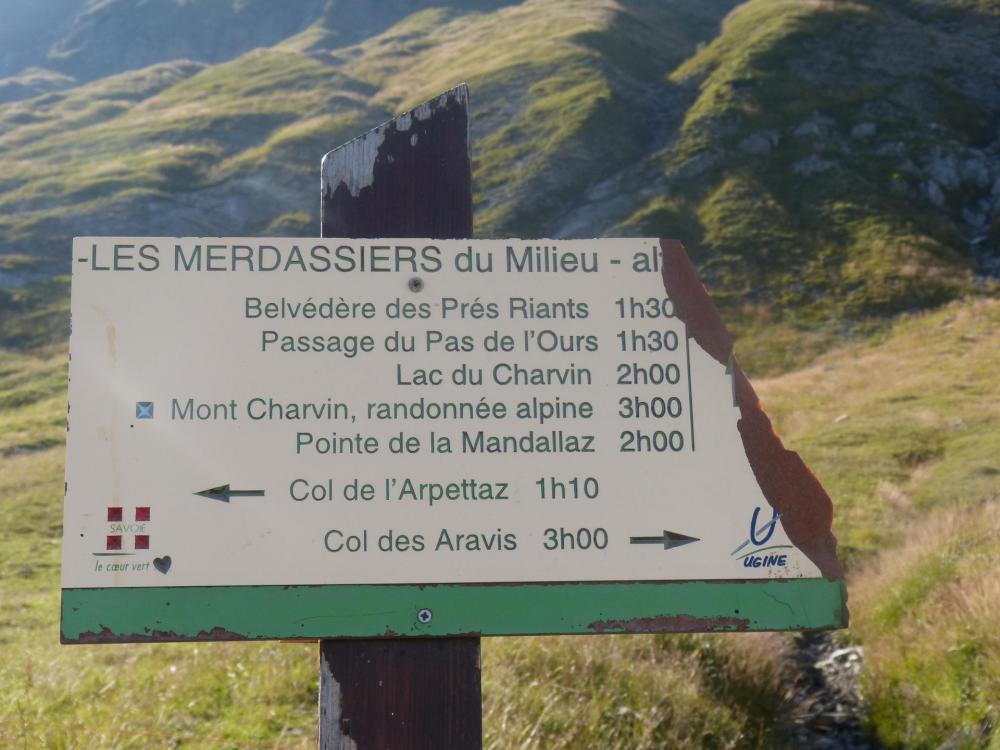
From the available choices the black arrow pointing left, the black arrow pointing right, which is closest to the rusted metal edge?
the black arrow pointing right

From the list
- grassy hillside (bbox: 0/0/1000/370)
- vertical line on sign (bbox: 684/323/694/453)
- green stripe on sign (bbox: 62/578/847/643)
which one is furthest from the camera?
grassy hillside (bbox: 0/0/1000/370)

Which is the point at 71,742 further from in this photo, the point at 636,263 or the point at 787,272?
the point at 787,272

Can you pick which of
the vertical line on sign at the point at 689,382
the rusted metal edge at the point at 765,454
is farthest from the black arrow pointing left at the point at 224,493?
the rusted metal edge at the point at 765,454

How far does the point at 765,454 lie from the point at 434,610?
1389 millimetres

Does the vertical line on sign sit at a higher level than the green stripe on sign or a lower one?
higher

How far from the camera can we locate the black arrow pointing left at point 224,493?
3.24 metres

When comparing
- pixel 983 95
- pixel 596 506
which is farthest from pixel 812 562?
pixel 983 95

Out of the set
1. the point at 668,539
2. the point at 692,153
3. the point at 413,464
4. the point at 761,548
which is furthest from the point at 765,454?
the point at 692,153

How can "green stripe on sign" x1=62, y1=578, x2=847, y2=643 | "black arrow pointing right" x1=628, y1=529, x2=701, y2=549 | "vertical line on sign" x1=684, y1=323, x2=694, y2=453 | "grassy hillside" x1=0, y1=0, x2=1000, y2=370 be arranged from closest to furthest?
"green stripe on sign" x1=62, y1=578, x2=847, y2=643 → "black arrow pointing right" x1=628, y1=529, x2=701, y2=549 → "vertical line on sign" x1=684, y1=323, x2=694, y2=453 → "grassy hillside" x1=0, y1=0, x2=1000, y2=370

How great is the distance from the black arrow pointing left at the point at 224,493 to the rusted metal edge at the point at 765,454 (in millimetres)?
1753

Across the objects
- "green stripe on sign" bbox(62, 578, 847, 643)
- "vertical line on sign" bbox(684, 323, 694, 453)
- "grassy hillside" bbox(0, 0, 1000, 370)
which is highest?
"grassy hillside" bbox(0, 0, 1000, 370)

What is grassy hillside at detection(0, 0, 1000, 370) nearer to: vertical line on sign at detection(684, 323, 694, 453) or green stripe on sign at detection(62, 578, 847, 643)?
vertical line on sign at detection(684, 323, 694, 453)

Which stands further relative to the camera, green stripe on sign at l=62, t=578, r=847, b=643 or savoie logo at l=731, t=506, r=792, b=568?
savoie logo at l=731, t=506, r=792, b=568

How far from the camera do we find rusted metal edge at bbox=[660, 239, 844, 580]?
3.40m
